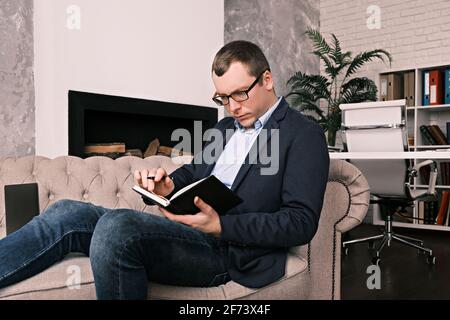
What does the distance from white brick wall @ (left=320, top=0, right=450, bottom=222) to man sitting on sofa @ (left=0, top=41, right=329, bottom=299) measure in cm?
375

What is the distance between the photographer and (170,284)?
1127 mm

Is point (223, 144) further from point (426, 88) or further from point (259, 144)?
point (426, 88)

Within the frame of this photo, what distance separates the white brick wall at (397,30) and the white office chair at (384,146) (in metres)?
1.78

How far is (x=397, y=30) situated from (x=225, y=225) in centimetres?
435

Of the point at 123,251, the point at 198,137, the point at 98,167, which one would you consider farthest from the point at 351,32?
the point at 123,251

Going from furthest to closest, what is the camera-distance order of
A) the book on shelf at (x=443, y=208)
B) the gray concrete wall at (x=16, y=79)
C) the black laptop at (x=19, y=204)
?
the book on shelf at (x=443, y=208)
the gray concrete wall at (x=16, y=79)
the black laptop at (x=19, y=204)

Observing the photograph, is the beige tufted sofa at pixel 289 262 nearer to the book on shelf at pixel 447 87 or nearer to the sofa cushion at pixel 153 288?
the sofa cushion at pixel 153 288

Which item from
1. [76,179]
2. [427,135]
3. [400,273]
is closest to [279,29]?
[427,135]

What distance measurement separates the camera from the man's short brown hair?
122 cm

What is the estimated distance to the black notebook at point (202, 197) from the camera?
0.98 meters

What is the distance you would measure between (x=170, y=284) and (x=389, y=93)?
398 cm

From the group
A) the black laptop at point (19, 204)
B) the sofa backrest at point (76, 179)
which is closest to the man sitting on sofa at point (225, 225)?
the black laptop at point (19, 204)

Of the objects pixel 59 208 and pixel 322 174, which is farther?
pixel 59 208

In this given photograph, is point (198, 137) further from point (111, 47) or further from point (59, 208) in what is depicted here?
point (59, 208)
